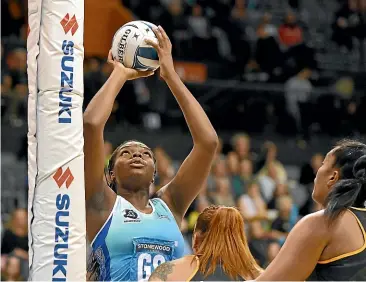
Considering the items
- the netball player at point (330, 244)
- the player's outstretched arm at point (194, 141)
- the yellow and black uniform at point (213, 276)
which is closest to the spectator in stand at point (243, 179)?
the player's outstretched arm at point (194, 141)

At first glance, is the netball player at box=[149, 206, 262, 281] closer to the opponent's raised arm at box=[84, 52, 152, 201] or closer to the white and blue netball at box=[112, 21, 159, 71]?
the opponent's raised arm at box=[84, 52, 152, 201]

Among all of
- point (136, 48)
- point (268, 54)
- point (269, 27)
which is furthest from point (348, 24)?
point (136, 48)

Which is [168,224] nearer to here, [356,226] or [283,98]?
[356,226]

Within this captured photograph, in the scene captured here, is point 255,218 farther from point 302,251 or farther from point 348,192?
point 302,251

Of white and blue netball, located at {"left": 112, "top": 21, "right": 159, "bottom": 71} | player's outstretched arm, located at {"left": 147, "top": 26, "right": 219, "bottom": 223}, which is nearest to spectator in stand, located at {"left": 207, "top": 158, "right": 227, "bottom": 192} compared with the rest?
player's outstretched arm, located at {"left": 147, "top": 26, "right": 219, "bottom": 223}

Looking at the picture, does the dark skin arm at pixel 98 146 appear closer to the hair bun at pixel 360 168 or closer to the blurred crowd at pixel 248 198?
the hair bun at pixel 360 168

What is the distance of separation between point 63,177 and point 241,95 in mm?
11214

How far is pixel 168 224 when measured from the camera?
5613 millimetres

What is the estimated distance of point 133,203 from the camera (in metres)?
5.64

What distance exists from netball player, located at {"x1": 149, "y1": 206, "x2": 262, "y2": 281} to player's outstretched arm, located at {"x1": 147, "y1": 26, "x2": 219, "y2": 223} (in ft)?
2.55

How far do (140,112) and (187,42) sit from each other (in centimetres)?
194

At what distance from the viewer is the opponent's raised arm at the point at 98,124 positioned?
507 cm

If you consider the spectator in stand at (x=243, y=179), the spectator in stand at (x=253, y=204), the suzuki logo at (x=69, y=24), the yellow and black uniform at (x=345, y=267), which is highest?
the suzuki logo at (x=69, y=24)

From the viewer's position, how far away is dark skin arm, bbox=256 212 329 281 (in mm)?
3918
